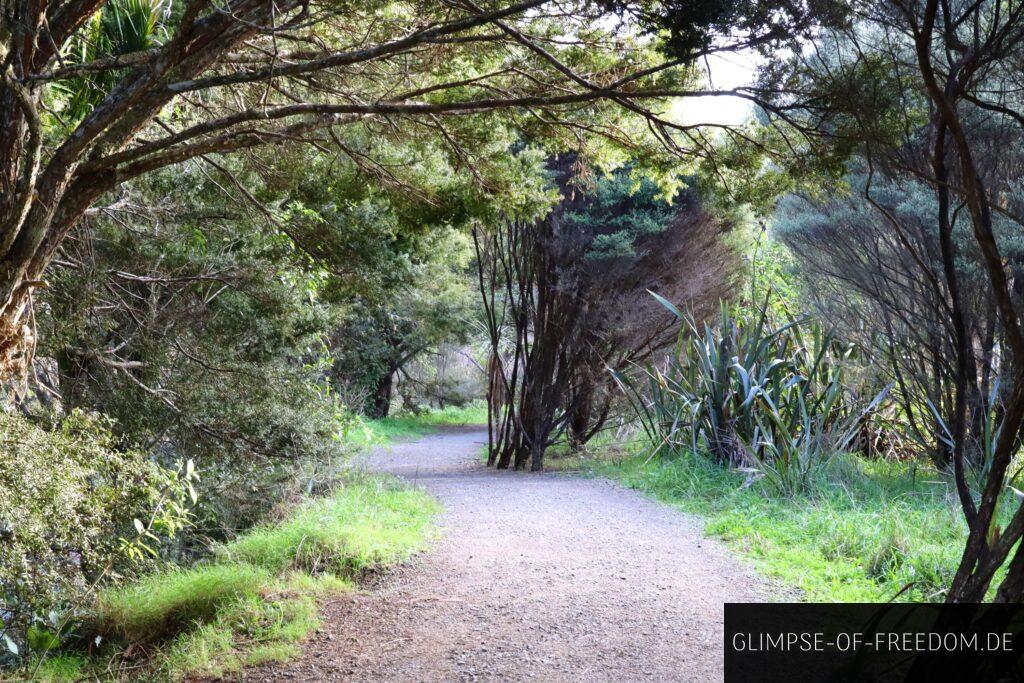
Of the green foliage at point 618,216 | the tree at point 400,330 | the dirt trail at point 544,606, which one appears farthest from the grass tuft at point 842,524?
the tree at point 400,330

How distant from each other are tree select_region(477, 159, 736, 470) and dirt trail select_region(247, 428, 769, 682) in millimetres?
3523

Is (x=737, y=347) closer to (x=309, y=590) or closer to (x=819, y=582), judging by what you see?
(x=819, y=582)

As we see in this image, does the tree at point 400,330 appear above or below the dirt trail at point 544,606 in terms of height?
above

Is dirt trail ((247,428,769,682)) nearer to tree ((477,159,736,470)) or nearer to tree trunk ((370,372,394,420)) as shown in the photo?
tree ((477,159,736,470))

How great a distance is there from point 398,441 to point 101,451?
11.9 m

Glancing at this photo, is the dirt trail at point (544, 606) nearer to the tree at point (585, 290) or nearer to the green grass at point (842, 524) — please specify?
the green grass at point (842, 524)

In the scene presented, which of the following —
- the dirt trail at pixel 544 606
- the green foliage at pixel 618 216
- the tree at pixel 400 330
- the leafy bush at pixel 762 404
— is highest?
the green foliage at pixel 618 216

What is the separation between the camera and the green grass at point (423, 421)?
1762 centimetres

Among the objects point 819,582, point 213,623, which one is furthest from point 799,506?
point 213,623

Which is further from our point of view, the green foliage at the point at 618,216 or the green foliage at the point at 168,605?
the green foliage at the point at 618,216

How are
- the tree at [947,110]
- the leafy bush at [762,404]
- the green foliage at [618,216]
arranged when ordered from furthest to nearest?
the green foliage at [618,216] < the leafy bush at [762,404] < the tree at [947,110]

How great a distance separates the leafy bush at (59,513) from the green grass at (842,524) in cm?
367

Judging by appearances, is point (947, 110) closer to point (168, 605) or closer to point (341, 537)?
point (341, 537)

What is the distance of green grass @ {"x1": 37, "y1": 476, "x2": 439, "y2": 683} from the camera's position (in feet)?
13.2
